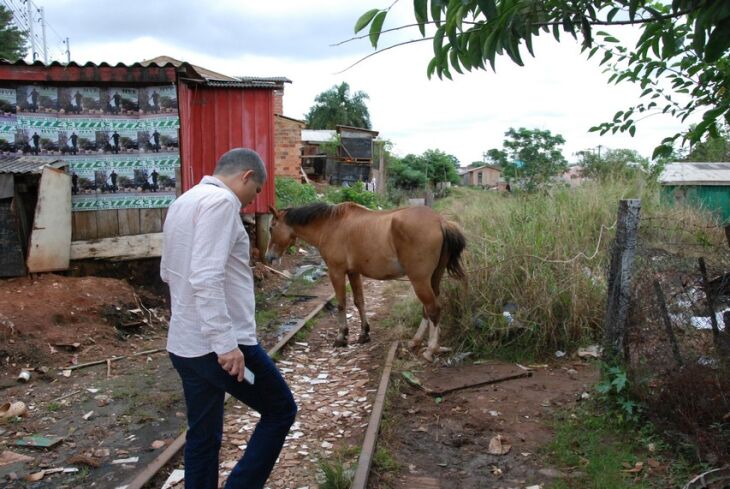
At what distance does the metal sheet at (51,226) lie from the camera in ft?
24.2

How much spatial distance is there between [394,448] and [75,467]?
233 cm

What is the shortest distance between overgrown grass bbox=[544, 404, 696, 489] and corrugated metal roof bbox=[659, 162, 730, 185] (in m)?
14.7

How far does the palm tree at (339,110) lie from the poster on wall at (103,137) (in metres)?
51.8

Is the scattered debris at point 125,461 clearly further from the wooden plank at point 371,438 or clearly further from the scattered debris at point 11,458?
the wooden plank at point 371,438

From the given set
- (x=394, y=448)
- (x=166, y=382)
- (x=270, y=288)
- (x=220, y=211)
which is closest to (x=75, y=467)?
(x=166, y=382)

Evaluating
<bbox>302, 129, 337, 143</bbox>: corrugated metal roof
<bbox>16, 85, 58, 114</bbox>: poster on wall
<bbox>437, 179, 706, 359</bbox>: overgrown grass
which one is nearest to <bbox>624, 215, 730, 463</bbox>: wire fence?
<bbox>437, 179, 706, 359</bbox>: overgrown grass

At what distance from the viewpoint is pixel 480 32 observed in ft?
6.70

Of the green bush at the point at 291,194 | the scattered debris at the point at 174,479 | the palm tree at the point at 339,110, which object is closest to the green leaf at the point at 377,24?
the scattered debris at the point at 174,479

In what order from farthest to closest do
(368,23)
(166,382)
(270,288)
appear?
(270,288), (166,382), (368,23)

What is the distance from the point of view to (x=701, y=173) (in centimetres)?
1938

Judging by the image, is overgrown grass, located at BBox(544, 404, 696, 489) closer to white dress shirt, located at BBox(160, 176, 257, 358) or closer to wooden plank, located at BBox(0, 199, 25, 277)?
white dress shirt, located at BBox(160, 176, 257, 358)

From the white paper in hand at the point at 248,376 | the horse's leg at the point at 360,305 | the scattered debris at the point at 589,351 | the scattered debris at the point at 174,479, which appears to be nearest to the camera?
the white paper in hand at the point at 248,376

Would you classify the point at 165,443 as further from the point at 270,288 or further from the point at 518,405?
the point at 270,288

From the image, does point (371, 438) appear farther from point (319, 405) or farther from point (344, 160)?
point (344, 160)
